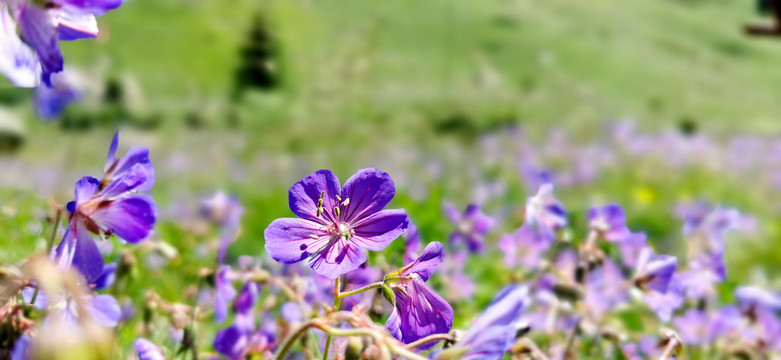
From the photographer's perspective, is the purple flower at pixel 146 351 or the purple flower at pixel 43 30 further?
the purple flower at pixel 146 351

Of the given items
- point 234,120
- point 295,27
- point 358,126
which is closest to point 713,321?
point 358,126

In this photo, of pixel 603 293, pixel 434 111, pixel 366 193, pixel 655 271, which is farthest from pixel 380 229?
pixel 434 111

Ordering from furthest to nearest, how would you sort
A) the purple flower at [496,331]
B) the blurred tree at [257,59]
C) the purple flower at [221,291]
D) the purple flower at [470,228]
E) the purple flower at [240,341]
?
the blurred tree at [257,59] < the purple flower at [470,228] < the purple flower at [221,291] < the purple flower at [240,341] < the purple flower at [496,331]

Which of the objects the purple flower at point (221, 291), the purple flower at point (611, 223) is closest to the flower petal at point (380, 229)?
the purple flower at point (221, 291)

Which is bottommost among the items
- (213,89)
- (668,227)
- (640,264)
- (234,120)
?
(668,227)

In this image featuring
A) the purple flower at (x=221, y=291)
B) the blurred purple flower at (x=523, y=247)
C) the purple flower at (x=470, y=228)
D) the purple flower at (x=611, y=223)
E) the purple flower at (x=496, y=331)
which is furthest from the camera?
the blurred purple flower at (x=523, y=247)

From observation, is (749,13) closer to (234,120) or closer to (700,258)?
(234,120)

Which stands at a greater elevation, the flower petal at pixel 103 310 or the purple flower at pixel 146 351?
the flower petal at pixel 103 310

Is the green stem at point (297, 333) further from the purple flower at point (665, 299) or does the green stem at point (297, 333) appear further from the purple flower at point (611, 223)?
the purple flower at point (611, 223)

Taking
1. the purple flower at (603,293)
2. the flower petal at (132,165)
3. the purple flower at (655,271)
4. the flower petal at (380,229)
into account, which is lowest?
the purple flower at (603,293)
